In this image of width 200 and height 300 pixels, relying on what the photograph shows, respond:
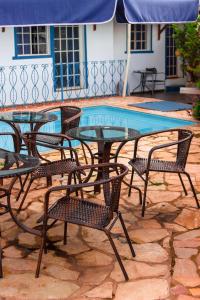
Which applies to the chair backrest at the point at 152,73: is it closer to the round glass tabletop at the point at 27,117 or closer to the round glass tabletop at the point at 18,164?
the round glass tabletop at the point at 27,117

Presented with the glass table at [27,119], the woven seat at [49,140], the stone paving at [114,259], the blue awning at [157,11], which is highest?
the blue awning at [157,11]

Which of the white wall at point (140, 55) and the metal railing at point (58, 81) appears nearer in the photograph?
the metal railing at point (58, 81)

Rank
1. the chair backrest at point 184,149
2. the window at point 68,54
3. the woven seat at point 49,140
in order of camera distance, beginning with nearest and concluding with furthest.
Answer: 1. the chair backrest at point 184,149
2. the woven seat at point 49,140
3. the window at point 68,54

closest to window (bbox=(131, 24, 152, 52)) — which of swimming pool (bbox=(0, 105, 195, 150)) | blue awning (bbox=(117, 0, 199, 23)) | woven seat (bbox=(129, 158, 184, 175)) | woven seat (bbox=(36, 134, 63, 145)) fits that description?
swimming pool (bbox=(0, 105, 195, 150))

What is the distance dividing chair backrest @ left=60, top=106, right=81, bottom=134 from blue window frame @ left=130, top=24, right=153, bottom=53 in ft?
27.7

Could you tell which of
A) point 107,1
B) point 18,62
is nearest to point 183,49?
point 18,62

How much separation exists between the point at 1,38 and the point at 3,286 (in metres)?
9.41

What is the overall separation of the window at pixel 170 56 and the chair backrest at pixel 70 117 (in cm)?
949

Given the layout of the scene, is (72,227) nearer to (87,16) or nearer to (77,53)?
(87,16)

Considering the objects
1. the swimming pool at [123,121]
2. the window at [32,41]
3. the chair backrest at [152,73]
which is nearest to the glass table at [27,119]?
the swimming pool at [123,121]

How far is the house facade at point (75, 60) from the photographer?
1228 centimetres

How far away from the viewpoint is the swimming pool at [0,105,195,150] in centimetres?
984

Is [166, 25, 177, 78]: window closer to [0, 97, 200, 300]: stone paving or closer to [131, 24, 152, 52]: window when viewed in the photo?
[131, 24, 152, 52]: window

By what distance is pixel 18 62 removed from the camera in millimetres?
12266
